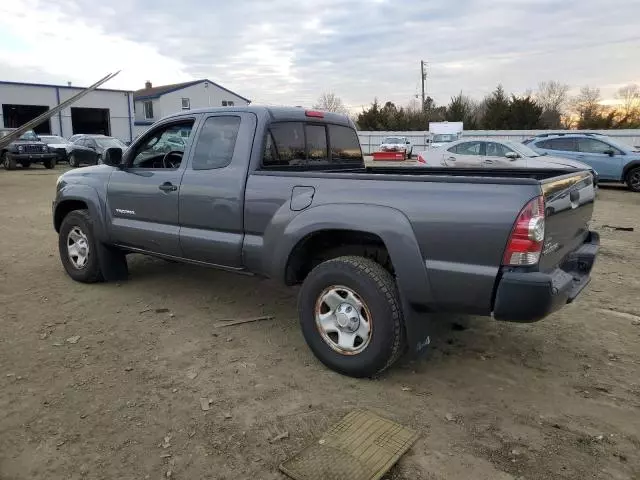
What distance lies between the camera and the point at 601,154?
1481 centimetres

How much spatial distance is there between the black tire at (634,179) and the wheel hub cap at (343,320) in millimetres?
14115

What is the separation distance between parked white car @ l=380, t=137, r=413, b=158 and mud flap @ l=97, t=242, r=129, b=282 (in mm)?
27423

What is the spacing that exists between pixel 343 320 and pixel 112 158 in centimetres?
311

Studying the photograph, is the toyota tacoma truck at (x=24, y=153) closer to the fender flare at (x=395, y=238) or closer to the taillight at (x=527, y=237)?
the fender flare at (x=395, y=238)

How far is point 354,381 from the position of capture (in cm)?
360

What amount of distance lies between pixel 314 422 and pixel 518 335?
216 cm

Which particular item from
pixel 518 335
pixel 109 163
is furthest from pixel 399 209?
pixel 109 163

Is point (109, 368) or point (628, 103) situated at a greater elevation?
point (628, 103)

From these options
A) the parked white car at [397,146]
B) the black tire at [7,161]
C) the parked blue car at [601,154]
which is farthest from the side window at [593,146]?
the black tire at [7,161]

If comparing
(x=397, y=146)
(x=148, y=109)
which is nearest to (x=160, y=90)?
(x=148, y=109)

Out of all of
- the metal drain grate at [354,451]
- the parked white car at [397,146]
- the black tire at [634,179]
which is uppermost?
the parked white car at [397,146]

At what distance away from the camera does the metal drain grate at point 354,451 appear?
2645mm

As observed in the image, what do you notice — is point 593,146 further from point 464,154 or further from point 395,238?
point 395,238

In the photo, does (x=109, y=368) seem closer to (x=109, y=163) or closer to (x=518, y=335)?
(x=109, y=163)
